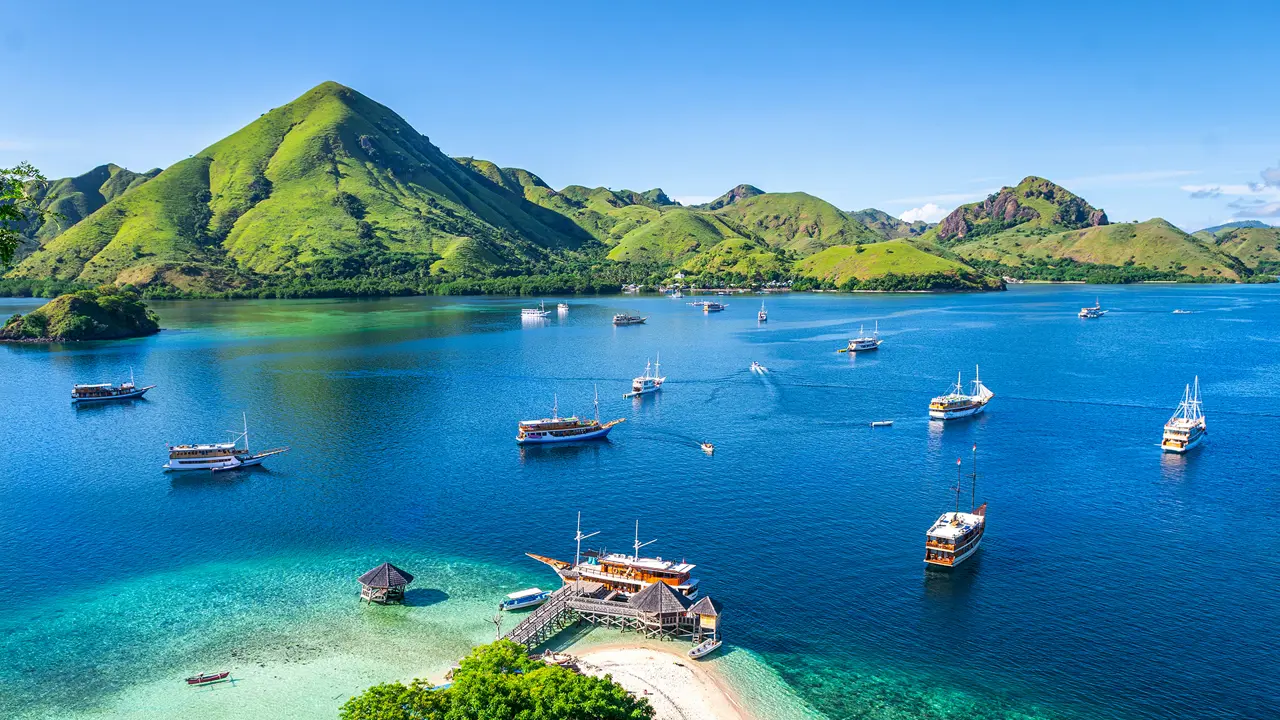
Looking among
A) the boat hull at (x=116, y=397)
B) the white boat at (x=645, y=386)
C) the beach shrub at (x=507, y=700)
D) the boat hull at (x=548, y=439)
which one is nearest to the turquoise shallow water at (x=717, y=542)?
the boat hull at (x=548, y=439)

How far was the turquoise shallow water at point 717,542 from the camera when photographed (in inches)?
2211

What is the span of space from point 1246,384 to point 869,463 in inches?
3992

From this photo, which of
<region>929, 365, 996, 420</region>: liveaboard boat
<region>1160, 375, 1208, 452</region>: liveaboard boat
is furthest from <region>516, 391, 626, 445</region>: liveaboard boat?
<region>1160, 375, 1208, 452</region>: liveaboard boat

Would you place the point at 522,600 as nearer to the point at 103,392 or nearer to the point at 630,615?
the point at 630,615

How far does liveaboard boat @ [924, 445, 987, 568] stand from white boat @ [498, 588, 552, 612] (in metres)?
34.9

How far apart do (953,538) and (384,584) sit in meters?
49.8

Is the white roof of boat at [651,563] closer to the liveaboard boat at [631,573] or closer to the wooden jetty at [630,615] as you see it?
the liveaboard boat at [631,573]

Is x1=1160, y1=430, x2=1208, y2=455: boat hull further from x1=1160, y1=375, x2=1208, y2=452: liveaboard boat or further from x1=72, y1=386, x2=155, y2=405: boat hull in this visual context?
x1=72, y1=386, x2=155, y2=405: boat hull

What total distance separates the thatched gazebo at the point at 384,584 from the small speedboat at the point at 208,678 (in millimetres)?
12837

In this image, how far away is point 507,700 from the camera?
43438mm

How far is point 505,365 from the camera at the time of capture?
19288 centimetres

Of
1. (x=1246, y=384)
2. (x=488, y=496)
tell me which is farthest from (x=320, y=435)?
(x=1246, y=384)

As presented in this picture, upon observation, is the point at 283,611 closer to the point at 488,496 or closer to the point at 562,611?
the point at 562,611

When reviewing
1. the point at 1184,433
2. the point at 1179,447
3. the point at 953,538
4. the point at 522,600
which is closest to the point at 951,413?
the point at 1179,447
